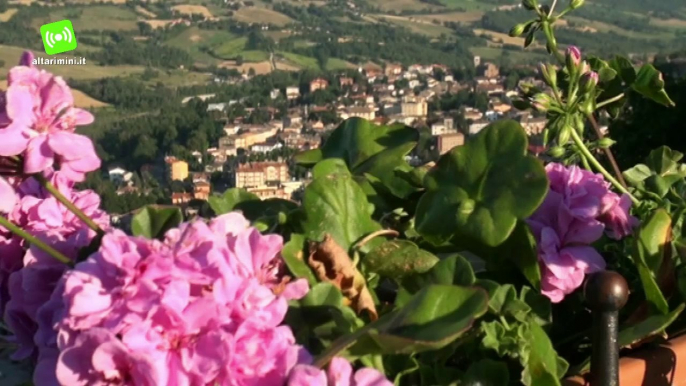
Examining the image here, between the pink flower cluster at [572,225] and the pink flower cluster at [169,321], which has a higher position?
Result: the pink flower cluster at [169,321]

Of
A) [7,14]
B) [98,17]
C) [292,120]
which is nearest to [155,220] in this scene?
[292,120]

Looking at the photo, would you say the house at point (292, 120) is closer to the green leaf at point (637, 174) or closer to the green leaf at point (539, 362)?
the green leaf at point (637, 174)

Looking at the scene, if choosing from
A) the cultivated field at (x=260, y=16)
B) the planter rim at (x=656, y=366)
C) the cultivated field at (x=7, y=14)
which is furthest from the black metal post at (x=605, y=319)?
the cultivated field at (x=260, y=16)

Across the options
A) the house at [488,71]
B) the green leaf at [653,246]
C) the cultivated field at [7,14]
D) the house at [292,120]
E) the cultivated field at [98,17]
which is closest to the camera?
the green leaf at [653,246]

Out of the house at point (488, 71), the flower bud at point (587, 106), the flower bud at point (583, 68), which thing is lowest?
the house at point (488, 71)

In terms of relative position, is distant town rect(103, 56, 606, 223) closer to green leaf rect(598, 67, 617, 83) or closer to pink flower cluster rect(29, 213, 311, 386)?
green leaf rect(598, 67, 617, 83)

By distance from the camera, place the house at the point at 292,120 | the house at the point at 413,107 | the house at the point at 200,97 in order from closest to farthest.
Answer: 1. the house at the point at 413,107
2. the house at the point at 292,120
3. the house at the point at 200,97

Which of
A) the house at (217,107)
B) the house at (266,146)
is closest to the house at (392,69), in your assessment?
the house at (217,107)

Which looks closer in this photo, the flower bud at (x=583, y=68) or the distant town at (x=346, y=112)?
the flower bud at (x=583, y=68)
